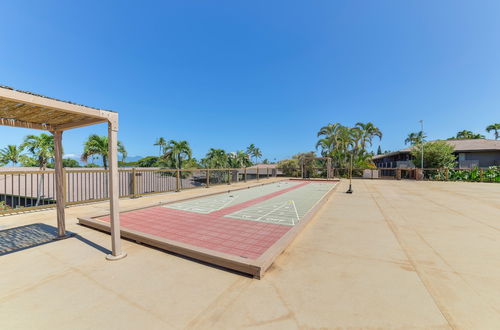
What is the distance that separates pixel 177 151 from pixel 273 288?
25.4 meters

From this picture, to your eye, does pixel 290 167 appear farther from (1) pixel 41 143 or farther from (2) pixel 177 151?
(1) pixel 41 143

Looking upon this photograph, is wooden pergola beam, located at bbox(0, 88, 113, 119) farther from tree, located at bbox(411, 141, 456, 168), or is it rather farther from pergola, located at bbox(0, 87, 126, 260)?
tree, located at bbox(411, 141, 456, 168)

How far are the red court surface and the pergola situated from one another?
1.11 m

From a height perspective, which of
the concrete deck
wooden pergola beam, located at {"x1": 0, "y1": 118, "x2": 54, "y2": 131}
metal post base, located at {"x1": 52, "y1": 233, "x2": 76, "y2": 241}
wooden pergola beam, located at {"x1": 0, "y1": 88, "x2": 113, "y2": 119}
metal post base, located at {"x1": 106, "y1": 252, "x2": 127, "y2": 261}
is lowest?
the concrete deck

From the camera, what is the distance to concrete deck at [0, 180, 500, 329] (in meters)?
1.92

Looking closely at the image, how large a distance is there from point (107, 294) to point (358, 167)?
2759 cm

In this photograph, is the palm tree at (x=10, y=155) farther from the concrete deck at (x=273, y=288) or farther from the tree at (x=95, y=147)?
the concrete deck at (x=273, y=288)

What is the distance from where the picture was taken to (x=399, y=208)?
7195mm

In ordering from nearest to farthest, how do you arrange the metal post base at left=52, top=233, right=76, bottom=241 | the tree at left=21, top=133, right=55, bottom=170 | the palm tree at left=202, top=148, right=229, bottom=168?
1. the metal post base at left=52, top=233, right=76, bottom=241
2. the tree at left=21, top=133, right=55, bottom=170
3. the palm tree at left=202, top=148, right=229, bottom=168

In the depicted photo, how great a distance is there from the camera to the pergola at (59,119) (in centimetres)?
268

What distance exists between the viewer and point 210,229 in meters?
4.55

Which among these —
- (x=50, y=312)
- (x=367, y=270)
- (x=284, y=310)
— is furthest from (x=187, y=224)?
(x=367, y=270)

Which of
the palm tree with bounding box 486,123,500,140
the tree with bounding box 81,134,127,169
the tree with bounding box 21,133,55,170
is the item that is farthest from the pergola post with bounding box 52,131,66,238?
the palm tree with bounding box 486,123,500,140

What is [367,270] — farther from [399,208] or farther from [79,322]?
[399,208]
